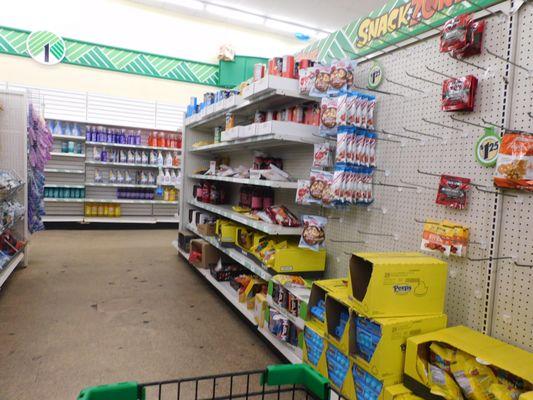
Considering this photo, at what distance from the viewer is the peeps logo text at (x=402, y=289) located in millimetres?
1641

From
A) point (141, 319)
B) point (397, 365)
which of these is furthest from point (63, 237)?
point (397, 365)

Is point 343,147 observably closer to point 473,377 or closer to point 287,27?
point 473,377

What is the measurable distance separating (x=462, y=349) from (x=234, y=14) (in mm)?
8323

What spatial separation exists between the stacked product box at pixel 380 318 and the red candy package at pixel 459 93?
726 millimetres

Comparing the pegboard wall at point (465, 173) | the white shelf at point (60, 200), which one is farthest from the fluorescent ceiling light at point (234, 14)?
the pegboard wall at point (465, 173)

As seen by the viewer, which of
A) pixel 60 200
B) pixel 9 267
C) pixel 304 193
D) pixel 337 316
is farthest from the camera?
pixel 60 200

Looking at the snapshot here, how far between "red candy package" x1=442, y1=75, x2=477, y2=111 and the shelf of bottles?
612 centimetres

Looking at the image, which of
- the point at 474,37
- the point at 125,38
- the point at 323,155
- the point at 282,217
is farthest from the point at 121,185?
the point at 474,37

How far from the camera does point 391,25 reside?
2312mm

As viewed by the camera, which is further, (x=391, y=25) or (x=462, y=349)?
(x=391, y=25)

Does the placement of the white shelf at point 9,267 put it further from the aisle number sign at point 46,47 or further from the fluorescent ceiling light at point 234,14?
the fluorescent ceiling light at point 234,14

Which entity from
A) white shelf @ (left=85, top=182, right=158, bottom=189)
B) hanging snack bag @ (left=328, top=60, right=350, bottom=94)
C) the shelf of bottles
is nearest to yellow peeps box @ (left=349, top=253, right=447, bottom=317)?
hanging snack bag @ (left=328, top=60, right=350, bottom=94)

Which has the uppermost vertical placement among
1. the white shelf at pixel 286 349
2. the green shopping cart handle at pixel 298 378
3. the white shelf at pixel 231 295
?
the green shopping cart handle at pixel 298 378

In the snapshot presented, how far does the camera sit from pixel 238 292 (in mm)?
3328
